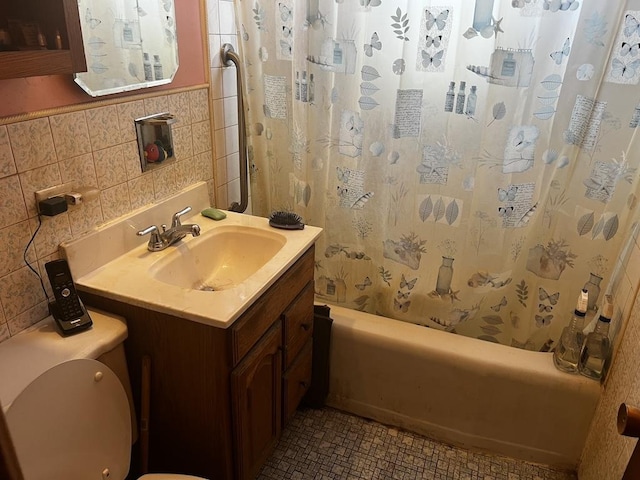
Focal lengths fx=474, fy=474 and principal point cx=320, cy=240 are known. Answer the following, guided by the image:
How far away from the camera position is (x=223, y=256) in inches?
64.5

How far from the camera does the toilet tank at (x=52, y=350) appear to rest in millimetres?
1004

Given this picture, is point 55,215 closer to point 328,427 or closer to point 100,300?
point 100,300

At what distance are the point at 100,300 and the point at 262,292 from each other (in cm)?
43

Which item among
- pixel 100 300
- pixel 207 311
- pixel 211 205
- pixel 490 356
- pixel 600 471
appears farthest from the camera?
pixel 211 205

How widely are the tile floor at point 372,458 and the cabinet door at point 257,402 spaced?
193mm

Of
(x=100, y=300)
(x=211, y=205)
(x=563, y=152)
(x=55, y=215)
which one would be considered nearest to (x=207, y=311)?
(x=100, y=300)

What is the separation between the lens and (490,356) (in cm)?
168

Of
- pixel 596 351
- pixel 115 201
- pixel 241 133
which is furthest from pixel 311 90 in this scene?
pixel 596 351

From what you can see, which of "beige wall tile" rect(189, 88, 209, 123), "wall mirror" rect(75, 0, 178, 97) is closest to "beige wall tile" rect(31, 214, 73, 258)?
"wall mirror" rect(75, 0, 178, 97)

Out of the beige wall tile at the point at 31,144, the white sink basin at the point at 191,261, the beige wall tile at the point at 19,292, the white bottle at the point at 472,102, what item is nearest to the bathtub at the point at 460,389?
the white sink basin at the point at 191,261

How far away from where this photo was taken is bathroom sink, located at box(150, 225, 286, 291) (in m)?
1.50

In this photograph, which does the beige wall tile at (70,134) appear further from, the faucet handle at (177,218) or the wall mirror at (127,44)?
the faucet handle at (177,218)

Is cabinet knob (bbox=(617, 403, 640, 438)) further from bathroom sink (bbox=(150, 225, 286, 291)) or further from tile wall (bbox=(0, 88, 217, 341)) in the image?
tile wall (bbox=(0, 88, 217, 341))

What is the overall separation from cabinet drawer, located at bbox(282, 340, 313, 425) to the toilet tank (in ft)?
1.67
